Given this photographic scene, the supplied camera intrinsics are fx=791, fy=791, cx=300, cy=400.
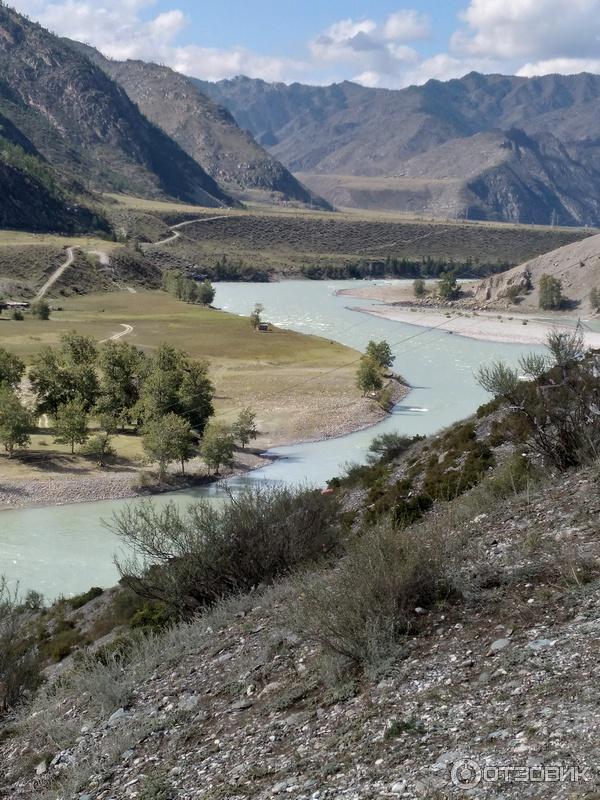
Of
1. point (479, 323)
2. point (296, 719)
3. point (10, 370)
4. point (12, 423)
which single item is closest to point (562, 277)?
point (479, 323)

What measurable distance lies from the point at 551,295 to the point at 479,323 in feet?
59.7

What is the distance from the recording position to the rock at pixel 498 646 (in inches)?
291

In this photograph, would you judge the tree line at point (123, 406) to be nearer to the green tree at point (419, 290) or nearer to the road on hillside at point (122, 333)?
the road on hillside at point (122, 333)

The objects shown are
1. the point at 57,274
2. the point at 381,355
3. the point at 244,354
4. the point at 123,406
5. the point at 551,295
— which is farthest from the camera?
the point at 57,274

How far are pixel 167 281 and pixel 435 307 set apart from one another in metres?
42.2

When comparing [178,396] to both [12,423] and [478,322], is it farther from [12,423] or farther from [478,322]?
[478,322]

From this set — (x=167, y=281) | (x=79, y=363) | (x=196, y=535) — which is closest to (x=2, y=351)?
(x=79, y=363)

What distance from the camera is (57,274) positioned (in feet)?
369

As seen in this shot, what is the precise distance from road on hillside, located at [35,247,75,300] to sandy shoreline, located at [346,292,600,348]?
42.3 metres

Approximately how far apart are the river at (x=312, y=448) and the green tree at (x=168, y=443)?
199cm

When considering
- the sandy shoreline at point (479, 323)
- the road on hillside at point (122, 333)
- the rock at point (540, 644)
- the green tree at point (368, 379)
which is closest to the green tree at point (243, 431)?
the green tree at point (368, 379)

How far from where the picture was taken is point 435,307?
118000 mm

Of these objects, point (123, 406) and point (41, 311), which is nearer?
point (123, 406)

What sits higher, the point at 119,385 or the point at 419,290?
the point at 419,290
